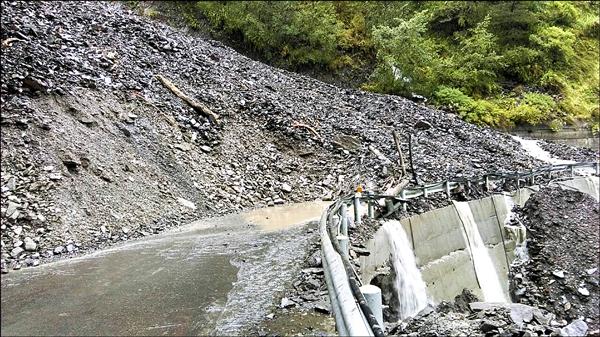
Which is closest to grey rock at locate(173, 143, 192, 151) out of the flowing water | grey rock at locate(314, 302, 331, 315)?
grey rock at locate(314, 302, 331, 315)

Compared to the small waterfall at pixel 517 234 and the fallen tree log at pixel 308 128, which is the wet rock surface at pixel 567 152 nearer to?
the small waterfall at pixel 517 234

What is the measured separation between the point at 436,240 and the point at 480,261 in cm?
244

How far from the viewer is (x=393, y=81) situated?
24.4 meters

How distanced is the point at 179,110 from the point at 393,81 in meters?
14.3

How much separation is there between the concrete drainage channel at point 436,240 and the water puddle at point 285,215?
1.43 meters

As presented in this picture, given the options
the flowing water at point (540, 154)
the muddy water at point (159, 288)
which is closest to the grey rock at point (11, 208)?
the muddy water at point (159, 288)

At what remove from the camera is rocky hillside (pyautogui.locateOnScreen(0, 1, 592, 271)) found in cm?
816

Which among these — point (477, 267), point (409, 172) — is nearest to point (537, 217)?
point (477, 267)

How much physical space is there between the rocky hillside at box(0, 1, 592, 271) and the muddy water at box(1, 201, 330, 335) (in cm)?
116

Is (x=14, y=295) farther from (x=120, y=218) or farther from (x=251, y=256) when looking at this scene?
(x=120, y=218)

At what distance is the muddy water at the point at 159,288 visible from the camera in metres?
4.07

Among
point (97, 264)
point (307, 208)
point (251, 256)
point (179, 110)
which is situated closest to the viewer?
point (97, 264)

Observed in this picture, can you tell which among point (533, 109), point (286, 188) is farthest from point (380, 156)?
point (533, 109)

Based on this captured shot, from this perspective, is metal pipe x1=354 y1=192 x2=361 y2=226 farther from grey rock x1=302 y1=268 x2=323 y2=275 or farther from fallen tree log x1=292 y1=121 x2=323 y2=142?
fallen tree log x1=292 y1=121 x2=323 y2=142
